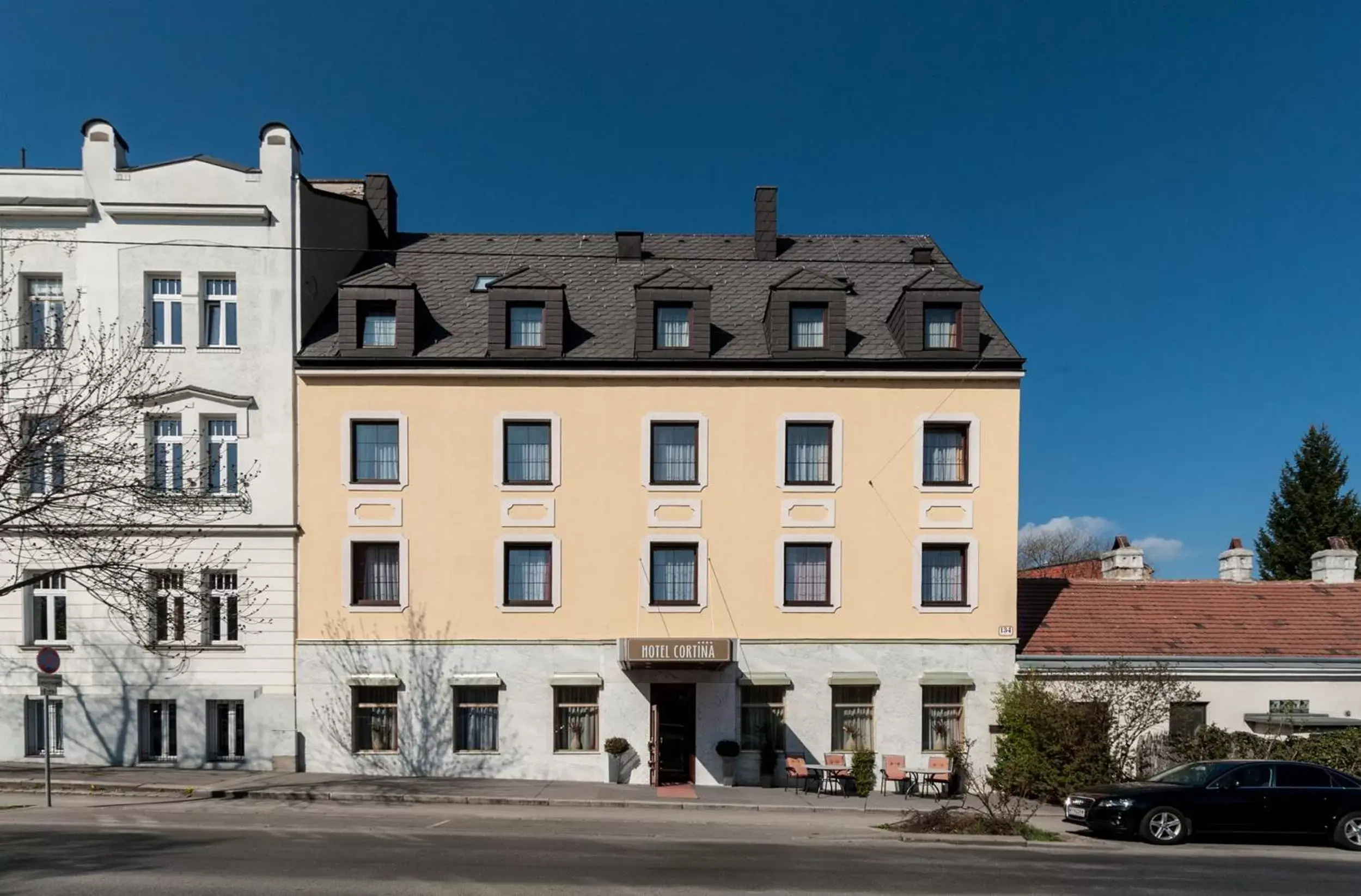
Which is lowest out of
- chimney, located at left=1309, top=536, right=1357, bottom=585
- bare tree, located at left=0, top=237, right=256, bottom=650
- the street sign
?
the street sign

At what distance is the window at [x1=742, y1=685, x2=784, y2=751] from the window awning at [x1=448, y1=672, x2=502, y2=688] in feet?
19.2

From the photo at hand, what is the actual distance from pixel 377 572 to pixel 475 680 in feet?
11.5

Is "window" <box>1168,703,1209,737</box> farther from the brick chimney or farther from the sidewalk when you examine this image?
the brick chimney

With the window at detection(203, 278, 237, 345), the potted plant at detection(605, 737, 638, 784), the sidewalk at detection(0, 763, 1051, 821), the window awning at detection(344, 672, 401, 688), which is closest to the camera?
the sidewalk at detection(0, 763, 1051, 821)

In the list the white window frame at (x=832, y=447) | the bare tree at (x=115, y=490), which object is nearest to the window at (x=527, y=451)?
the white window frame at (x=832, y=447)

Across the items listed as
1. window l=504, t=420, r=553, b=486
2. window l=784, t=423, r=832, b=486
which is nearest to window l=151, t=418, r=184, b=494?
window l=504, t=420, r=553, b=486

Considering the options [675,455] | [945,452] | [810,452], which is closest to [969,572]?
[945,452]

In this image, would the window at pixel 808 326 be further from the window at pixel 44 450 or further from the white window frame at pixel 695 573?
the window at pixel 44 450

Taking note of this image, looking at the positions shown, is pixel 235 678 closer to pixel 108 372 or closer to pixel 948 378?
pixel 108 372

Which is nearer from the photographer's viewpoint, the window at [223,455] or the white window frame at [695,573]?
the window at [223,455]

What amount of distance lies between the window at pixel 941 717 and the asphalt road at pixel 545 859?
4.88 metres

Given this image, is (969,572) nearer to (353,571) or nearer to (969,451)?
(969,451)

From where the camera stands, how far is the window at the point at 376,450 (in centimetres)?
2072

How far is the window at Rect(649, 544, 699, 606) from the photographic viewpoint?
20.8 m
